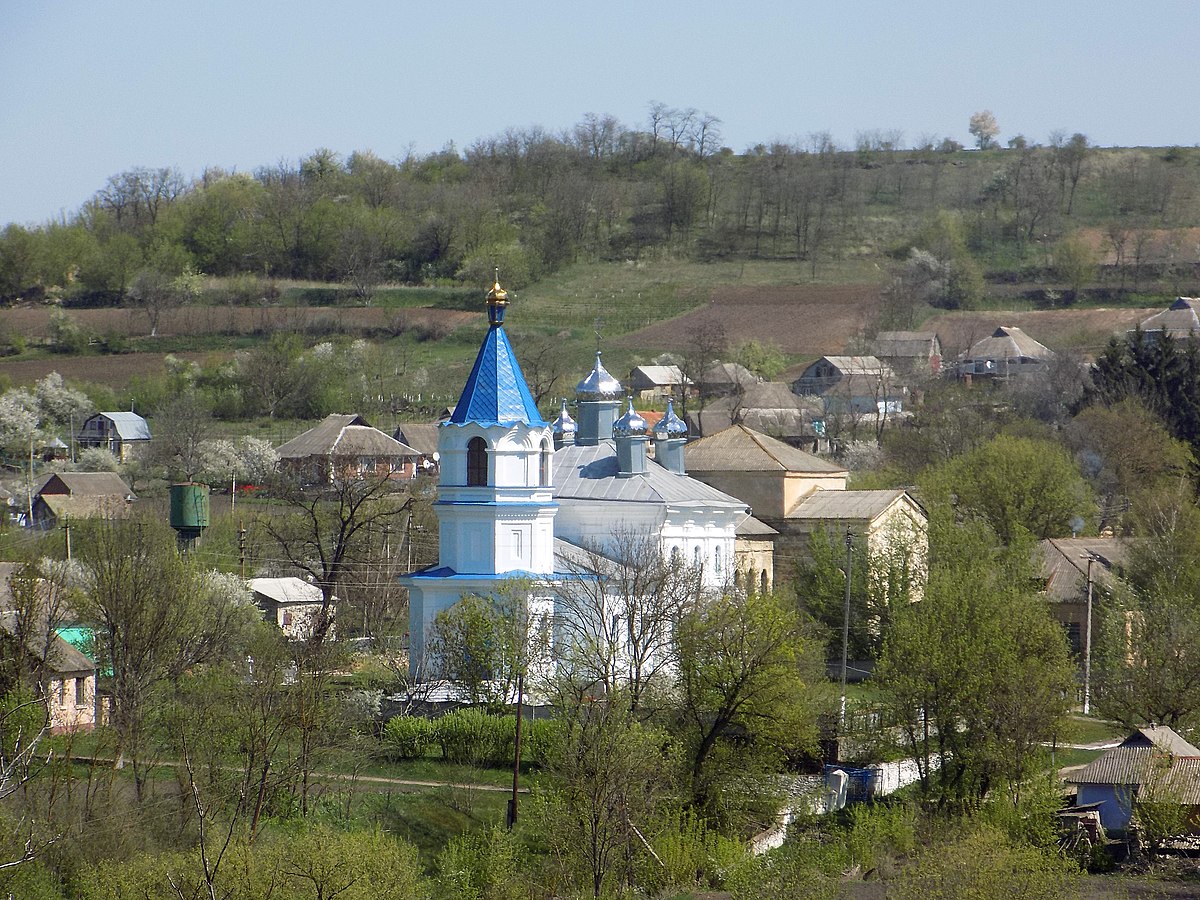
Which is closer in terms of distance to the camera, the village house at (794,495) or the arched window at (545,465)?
the arched window at (545,465)

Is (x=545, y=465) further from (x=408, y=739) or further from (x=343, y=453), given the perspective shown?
(x=343, y=453)

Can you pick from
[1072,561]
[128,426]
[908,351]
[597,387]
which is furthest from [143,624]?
[908,351]

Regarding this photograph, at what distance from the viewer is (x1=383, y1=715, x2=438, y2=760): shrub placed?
30625 millimetres

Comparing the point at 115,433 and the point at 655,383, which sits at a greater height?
the point at 655,383

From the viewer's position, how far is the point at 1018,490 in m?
46.2

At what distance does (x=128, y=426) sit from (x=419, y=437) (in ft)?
43.6

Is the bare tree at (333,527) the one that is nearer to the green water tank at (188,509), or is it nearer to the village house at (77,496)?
the green water tank at (188,509)

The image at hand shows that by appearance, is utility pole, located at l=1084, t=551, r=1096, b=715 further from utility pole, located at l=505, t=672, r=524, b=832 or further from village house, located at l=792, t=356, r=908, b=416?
village house, located at l=792, t=356, r=908, b=416

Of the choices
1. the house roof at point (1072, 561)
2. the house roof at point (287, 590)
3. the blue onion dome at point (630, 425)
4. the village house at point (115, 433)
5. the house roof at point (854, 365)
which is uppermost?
the blue onion dome at point (630, 425)

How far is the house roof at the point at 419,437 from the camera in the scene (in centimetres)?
6319

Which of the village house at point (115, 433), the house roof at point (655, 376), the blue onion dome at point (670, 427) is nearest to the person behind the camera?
the blue onion dome at point (670, 427)

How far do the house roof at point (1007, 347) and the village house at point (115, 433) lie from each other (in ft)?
113

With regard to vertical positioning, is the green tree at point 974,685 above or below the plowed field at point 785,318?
below

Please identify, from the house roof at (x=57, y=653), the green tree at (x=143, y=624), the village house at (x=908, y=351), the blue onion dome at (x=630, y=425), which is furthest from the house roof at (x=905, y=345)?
the house roof at (x=57, y=653)
